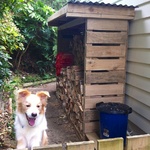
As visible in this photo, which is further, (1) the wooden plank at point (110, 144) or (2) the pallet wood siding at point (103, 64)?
(2) the pallet wood siding at point (103, 64)

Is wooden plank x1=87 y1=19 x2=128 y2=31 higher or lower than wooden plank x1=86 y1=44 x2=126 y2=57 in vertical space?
higher

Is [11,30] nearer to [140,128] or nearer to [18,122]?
[18,122]

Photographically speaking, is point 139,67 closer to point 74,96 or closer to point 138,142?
point 74,96

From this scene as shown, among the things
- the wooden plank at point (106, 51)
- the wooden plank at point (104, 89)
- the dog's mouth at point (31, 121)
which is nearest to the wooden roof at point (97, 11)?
the wooden plank at point (106, 51)

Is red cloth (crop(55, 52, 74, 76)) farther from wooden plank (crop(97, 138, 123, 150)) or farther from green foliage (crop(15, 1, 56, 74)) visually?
wooden plank (crop(97, 138, 123, 150))

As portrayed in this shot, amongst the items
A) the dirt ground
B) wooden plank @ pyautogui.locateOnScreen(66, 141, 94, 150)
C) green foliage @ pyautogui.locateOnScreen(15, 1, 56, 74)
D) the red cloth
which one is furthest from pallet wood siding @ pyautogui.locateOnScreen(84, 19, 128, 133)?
green foliage @ pyautogui.locateOnScreen(15, 1, 56, 74)

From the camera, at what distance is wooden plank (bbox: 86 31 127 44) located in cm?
312

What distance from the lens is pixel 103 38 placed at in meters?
3.18

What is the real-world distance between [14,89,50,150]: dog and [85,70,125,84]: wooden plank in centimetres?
106

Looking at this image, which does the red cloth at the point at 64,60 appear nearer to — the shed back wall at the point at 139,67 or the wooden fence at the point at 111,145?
the shed back wall at the point at 139,67

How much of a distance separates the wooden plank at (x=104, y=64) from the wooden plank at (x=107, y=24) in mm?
449

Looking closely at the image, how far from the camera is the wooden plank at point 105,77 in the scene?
126 inches

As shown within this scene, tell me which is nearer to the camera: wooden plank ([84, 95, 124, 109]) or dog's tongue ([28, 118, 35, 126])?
dog's tongue ([28, 118, 35, 126])

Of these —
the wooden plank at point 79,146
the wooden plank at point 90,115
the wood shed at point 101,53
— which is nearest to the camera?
the wooden plank at point 79,146
